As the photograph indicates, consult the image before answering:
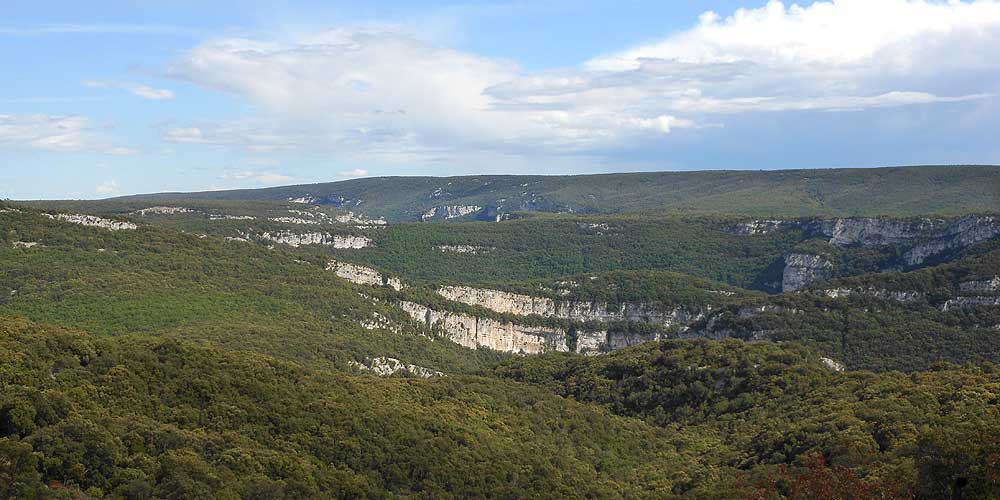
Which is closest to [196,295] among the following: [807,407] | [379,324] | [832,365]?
[379,324]

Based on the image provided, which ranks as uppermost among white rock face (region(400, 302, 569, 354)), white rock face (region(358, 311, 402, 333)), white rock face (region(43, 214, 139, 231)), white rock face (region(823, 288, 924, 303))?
white rock face (region(43, 214, 139, 231))

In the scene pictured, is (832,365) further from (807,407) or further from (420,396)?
(420,396)

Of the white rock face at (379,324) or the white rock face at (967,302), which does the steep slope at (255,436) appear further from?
the white rock face at (967,302)

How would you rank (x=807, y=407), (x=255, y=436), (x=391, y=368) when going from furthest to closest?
(x=391, y=368) → (x=807, y=407) → (x=255, y=436)

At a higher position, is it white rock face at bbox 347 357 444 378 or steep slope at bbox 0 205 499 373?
steep slope at bbox 0 205 499 373

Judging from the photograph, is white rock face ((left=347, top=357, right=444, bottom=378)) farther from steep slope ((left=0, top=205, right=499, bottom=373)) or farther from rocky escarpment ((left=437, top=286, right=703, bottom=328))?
rocky escarpment ((left=437, top=286, right=703, bottom=328))

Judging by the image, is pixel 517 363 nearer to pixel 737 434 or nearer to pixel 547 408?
pixel 547 408

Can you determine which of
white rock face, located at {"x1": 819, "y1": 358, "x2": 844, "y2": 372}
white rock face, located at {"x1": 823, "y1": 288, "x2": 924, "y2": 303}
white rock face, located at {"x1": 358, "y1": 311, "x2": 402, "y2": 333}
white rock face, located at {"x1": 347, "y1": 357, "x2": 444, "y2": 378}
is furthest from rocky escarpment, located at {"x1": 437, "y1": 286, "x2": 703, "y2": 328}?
white rock face, located at {"x1": 819, "y1": 358, "x2": 844, "y2": 372}
